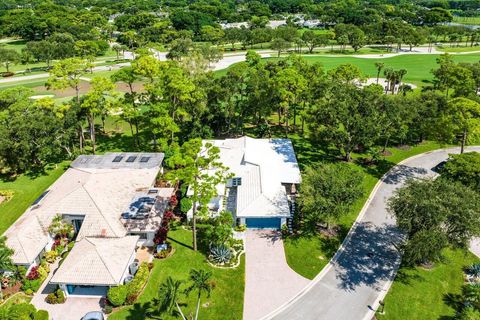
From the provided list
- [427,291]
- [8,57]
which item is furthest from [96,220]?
[8,57]

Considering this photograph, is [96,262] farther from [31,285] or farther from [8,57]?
[8,57]

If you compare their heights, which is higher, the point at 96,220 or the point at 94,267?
the point at 96,220

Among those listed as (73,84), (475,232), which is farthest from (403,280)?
(73,84)

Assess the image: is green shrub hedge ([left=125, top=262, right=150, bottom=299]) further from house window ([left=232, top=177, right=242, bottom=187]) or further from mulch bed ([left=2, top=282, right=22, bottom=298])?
house window ([left=232, top=177, right=242, bottom=187])

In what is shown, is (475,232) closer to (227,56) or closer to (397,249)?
(397,249)

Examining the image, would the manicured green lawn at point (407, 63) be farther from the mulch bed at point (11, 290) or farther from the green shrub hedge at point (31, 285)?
the mulch bed at point (11, 290)

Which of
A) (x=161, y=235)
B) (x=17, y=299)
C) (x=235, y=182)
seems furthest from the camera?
(x=235, y=182)

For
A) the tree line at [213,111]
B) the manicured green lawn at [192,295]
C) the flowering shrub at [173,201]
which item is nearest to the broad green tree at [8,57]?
the tree line at [213,111]
